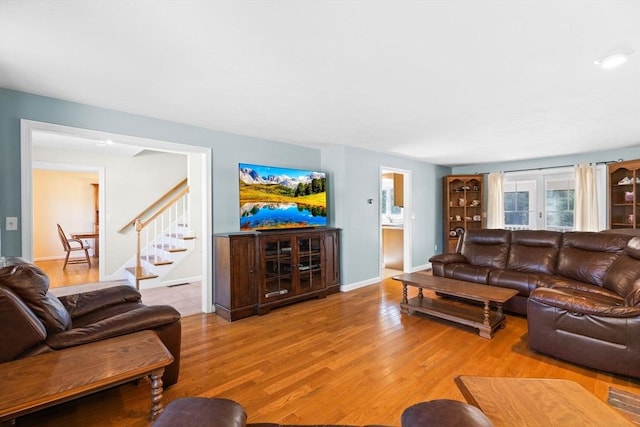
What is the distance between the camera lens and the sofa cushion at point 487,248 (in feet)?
13.6

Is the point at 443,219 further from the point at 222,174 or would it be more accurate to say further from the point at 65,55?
the point at 65,55

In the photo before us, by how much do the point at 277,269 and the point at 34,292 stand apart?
2.43m

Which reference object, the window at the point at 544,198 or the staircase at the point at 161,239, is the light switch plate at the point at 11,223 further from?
the window at the point at 544,198

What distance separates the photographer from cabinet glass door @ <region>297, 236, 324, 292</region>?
4105 mm

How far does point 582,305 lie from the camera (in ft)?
7.61

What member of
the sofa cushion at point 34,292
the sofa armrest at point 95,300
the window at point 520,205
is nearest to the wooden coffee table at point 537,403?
the sofa cushion at point 34,292

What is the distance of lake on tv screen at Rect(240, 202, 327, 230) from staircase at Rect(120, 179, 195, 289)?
6.33 ft

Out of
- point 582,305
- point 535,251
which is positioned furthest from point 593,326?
point 535,251

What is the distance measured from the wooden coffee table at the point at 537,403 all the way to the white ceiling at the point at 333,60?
70.2 inches

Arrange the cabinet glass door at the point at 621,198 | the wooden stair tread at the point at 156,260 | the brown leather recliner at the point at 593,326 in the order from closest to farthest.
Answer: the brown leather recliner at the point at 593,326 < the cabinet glass door at the point at 621,198 < the wooden stair tread at the point at 156,260

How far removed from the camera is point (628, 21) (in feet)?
5.33

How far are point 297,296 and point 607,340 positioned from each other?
3.04m

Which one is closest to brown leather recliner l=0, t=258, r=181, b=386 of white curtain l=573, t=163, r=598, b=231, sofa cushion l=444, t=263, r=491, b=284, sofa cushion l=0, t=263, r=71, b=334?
sofa cushion l=0, t=263, r=71, b=334

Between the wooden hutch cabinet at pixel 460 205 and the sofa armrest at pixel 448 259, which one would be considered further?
the wooden hutch cabinet at pixel 460 205
